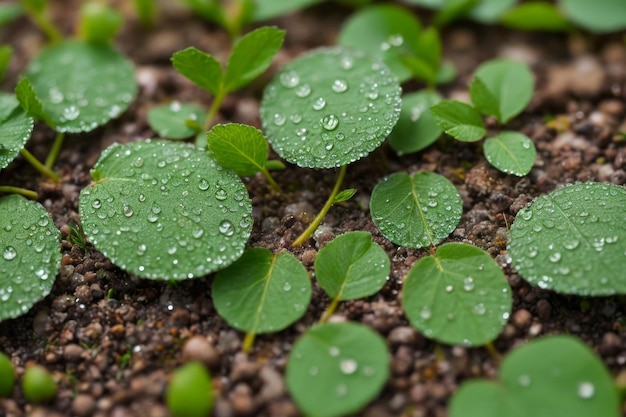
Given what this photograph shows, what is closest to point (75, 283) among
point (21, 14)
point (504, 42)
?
point (21, 14)

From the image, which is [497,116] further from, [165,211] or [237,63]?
[165,211]

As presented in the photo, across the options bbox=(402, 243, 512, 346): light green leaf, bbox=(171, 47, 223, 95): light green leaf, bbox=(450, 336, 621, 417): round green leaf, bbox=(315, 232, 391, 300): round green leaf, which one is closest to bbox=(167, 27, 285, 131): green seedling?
bbox=(171, 47, 223, 95): light green leaf

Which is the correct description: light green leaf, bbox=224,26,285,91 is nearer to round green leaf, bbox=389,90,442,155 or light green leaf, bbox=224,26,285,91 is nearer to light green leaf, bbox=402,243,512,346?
round green leaf, bbox=389,90,442,155

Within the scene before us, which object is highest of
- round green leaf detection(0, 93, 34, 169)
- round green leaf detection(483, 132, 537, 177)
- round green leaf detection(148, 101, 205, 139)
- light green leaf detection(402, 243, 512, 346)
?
round green leaf detection(0, 93, 34, 169)

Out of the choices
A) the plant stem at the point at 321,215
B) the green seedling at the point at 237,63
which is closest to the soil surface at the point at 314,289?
the plant stem at the point at 321,215

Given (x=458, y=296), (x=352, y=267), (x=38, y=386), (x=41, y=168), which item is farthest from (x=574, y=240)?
(x=41, y=168)

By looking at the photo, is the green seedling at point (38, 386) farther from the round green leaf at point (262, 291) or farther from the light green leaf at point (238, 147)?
the light green leaf at point (238, 147)
